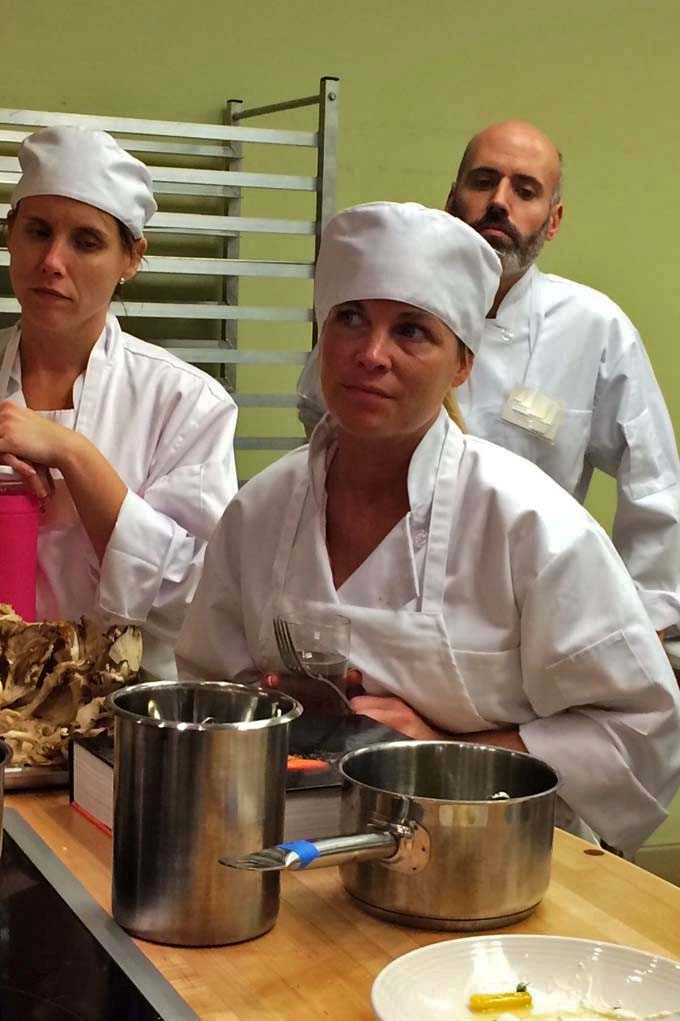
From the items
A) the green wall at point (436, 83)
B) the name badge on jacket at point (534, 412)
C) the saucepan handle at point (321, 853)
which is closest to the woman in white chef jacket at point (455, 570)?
the saucepan handle at point (321, 853)

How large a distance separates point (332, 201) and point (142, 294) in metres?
0.43

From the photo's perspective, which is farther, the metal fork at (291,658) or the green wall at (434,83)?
the green wall at (434,83)

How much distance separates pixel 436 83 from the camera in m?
2.88

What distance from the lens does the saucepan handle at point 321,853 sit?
0.85 meters

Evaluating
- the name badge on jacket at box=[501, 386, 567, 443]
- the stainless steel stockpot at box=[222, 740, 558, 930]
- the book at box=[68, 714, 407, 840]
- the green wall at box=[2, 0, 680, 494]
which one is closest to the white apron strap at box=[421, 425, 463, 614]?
the book at box=[68, 714, 407, 840]

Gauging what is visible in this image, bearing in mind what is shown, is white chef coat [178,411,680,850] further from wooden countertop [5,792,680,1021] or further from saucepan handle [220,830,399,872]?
saucepan handle [220,830,399,872]

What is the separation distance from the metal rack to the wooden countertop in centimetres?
149

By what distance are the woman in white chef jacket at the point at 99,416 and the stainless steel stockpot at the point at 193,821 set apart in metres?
0.98

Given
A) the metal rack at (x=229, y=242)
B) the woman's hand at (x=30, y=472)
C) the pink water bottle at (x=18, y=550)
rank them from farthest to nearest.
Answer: the metal rack at (x=229, y=242), the woman's hand at (x=30, y=472), the pink water bottle at (x=18, y=550)

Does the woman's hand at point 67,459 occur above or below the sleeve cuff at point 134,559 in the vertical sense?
above

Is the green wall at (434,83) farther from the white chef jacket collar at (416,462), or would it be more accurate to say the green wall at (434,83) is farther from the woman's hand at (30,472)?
the white chef jacket collar at (416,462)

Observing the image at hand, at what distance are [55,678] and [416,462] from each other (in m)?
0.51

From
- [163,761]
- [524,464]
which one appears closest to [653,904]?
[163,761]

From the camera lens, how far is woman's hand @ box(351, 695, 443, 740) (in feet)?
4.75
